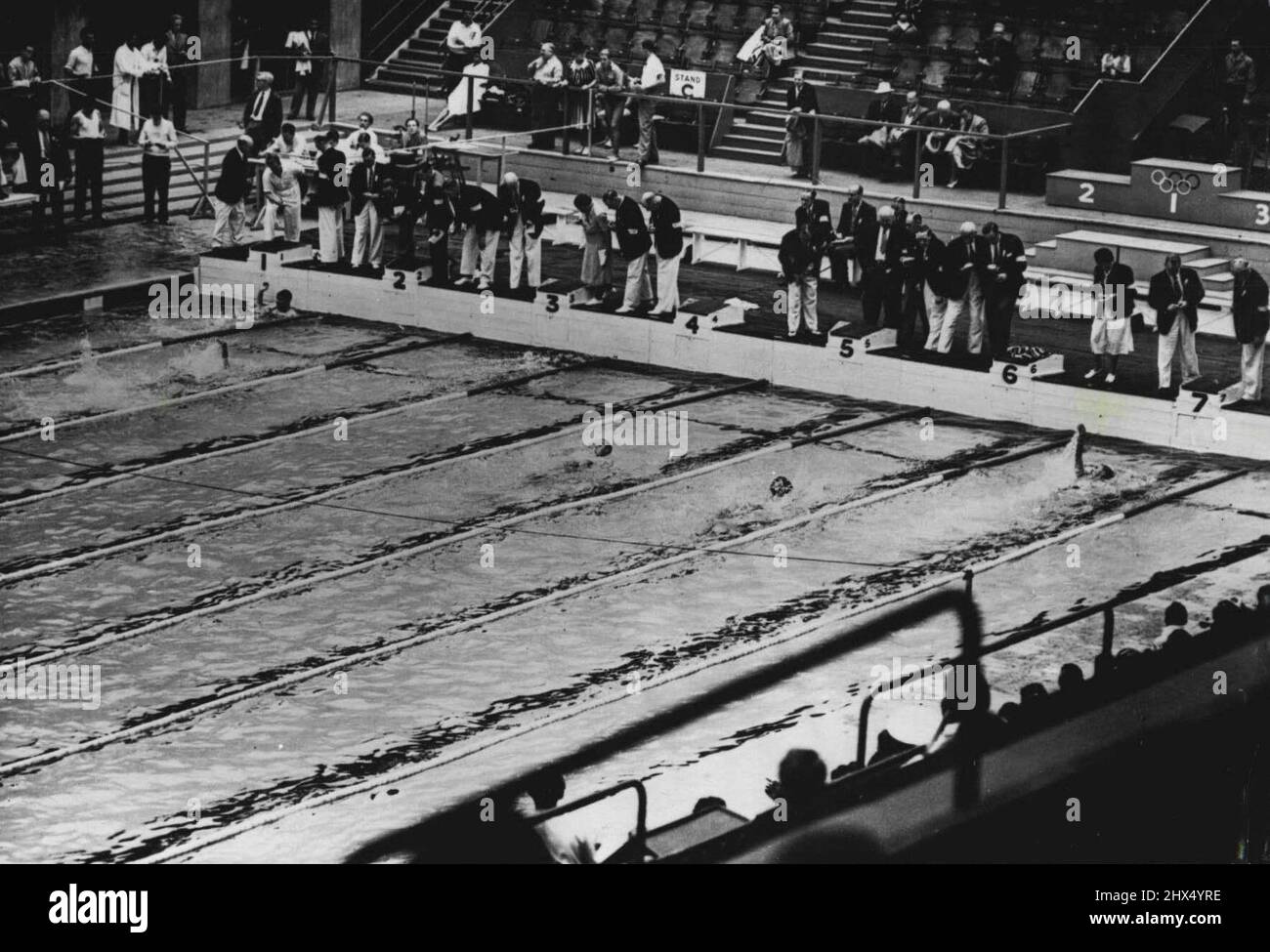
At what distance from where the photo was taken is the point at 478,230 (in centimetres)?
2752

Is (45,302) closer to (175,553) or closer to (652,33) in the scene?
(175,553)

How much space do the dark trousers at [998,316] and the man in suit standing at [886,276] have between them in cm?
125

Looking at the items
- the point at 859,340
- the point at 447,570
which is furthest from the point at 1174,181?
the point at 447,570

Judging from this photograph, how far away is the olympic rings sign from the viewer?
28.6m

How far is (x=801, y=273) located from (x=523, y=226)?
404 cm

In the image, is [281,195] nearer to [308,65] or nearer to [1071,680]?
[308,65]

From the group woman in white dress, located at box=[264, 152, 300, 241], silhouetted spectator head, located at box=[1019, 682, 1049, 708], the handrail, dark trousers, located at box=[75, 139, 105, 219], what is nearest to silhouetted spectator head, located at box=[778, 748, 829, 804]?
the handrail

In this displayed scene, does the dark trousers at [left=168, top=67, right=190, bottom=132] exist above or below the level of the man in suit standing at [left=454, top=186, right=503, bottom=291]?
above

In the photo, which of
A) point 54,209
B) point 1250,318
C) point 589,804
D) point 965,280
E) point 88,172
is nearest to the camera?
point 589,804

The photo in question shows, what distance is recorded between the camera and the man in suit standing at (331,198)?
28.5 meters

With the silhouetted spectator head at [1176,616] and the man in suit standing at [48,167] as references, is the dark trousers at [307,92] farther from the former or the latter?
the silhouetted spectator head at [1176,616]

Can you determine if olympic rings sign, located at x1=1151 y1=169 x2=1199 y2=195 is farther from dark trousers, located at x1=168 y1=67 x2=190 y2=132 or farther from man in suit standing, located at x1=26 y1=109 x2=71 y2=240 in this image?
man in suit standing, located at x1=26 y1=109 x2=71 y2=240

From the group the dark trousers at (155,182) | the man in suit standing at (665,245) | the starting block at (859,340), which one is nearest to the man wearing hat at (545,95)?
the dark trousers at (155,182)

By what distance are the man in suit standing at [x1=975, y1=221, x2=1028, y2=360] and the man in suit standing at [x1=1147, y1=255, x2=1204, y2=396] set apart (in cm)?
165
